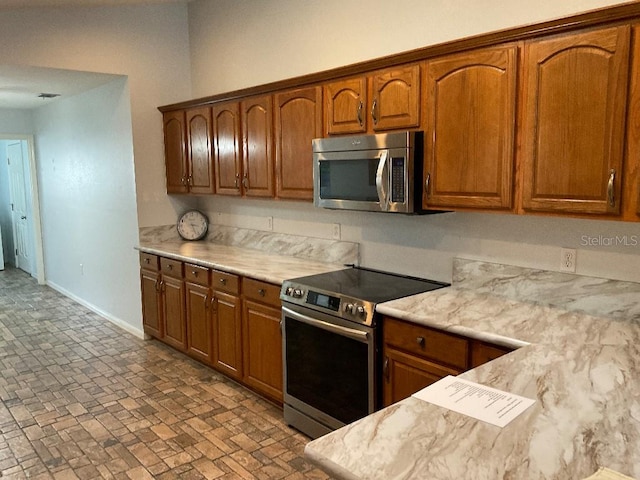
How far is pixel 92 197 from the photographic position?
5656mm

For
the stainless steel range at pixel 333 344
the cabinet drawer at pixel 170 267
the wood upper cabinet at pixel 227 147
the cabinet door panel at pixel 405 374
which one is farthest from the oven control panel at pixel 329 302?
the cabinet drawer at pixel 170 267

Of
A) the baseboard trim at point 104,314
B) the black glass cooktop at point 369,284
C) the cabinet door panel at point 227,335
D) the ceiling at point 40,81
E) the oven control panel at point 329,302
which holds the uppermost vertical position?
the ceiling at point 40,81

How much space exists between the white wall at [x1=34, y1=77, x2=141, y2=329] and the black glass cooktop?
250 cm

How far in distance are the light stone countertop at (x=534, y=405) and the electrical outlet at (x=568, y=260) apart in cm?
4

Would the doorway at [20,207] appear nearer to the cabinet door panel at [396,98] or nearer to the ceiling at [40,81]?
the ceiling at [40,81]

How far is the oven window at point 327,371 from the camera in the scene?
264 centimetres

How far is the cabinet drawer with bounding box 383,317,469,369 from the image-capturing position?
2.23 m

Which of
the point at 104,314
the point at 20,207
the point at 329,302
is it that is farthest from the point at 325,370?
the point at 20,207

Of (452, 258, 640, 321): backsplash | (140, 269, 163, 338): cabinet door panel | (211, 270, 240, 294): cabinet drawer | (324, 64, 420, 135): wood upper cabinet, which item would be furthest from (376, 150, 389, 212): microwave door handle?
Answer: (140, 269, 163, 338): cabinet door panel

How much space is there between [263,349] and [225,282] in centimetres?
59

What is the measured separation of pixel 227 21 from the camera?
14.9ft

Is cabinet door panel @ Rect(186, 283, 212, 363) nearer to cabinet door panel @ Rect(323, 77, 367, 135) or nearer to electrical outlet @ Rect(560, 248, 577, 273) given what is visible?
cabinet door panel @ Rect(323, 77, 367, 135)

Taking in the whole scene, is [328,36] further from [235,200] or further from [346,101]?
[235,200]

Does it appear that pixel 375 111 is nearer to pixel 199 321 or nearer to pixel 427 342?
pixel 427 342
